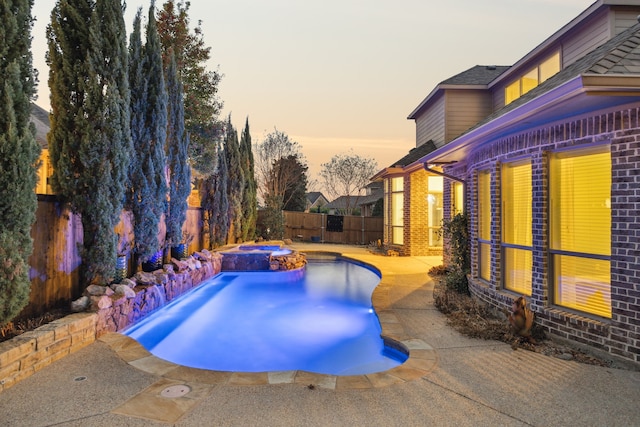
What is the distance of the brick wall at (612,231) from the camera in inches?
143

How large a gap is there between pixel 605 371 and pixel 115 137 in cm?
678

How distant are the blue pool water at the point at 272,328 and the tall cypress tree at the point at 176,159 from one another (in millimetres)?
1887

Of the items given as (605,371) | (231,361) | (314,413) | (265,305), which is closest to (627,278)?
(605,371)

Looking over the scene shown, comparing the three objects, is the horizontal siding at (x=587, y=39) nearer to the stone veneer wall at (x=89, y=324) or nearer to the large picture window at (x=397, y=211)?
the large picture window at (x=397, y=211)

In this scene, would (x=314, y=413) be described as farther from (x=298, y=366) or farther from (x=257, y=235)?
(x=257, y=235)

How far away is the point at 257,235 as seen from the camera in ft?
60.1

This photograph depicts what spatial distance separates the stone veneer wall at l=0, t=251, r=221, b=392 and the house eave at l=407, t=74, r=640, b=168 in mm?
5479

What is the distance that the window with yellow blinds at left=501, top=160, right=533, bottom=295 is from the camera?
513 centimetres

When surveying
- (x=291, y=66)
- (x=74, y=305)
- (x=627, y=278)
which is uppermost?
(x=291, y=66)

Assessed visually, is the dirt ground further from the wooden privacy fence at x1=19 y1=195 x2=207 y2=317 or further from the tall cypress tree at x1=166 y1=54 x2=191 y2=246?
the tall cypress tree at x1=166 y1=54 x2=191 y2=246

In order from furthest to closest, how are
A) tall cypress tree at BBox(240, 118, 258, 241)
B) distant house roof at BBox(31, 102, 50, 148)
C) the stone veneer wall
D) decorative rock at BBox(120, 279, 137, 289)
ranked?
tall cypress tree at BBox(240, 118, 258, 241), distant house roof at BBox(31, 102, 50, 148), decorative rock at BBox(120, 279, 137, 289), the stone veneer wall

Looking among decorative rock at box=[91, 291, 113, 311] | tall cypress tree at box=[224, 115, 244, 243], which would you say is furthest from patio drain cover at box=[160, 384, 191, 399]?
tall cypress tree at box=[224, 115, 244, 243]

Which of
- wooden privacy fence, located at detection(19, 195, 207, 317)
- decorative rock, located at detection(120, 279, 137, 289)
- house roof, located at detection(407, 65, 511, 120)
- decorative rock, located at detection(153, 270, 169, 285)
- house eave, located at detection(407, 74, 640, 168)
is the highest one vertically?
house roof, located at detection(407, 65, 511, 120)

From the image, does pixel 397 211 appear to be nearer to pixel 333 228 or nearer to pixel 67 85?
pixel 333 228
